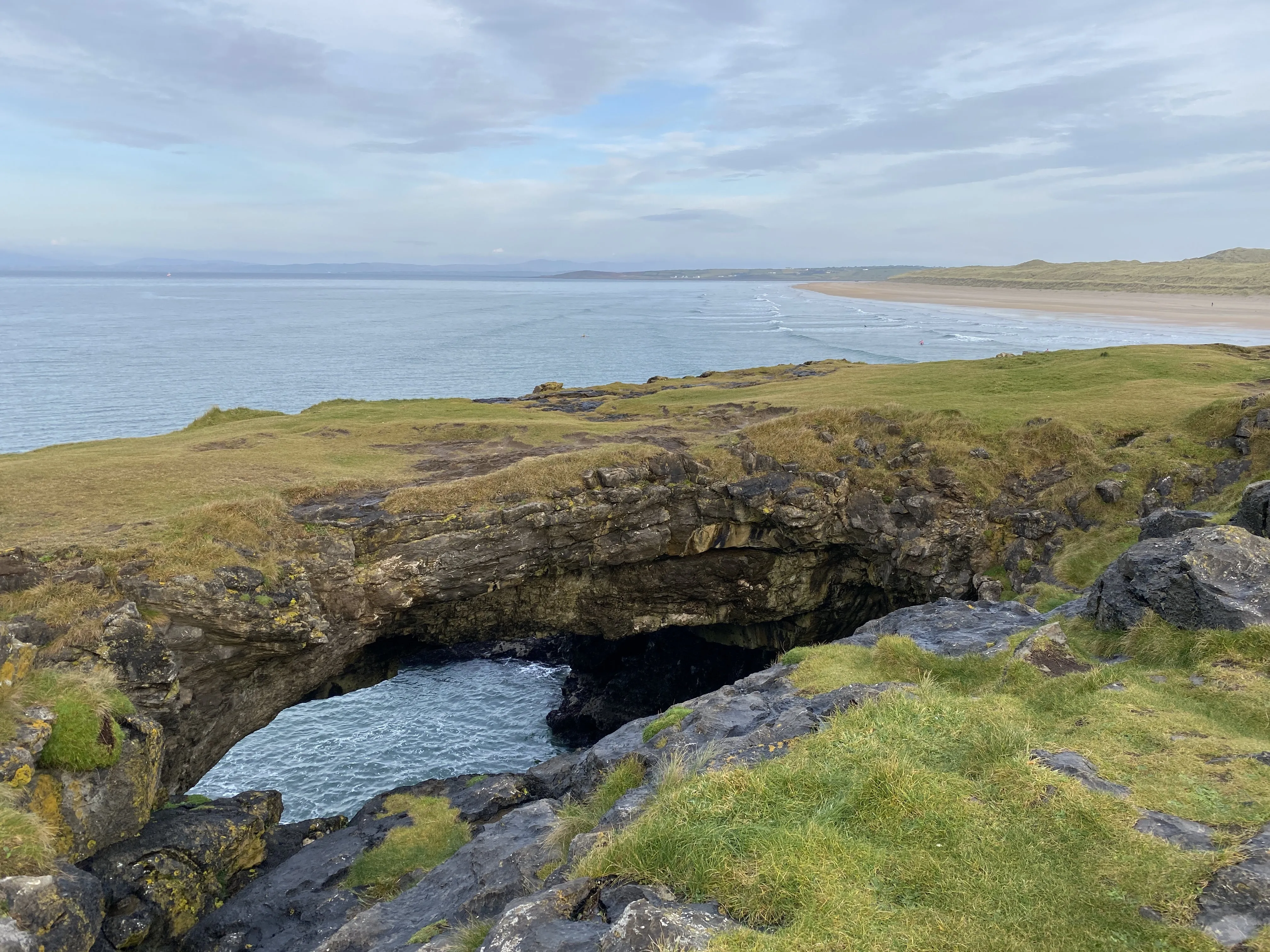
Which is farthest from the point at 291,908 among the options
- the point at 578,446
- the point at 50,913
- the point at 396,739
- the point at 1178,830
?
the point at 578,446

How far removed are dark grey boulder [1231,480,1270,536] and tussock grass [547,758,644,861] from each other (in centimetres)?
1521

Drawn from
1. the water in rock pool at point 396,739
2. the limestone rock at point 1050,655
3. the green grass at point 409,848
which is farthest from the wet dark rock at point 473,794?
the limestone rock at point 1050,655

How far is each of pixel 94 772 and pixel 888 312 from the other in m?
207

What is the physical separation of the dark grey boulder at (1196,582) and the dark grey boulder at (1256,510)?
1386 millimetres

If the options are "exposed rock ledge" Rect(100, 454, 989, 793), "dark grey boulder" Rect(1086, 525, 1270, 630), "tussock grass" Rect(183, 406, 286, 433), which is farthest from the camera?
"tussock grass" Rect(183, 406, 286, 433)

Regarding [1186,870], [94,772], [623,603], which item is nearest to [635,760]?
[1186,870]

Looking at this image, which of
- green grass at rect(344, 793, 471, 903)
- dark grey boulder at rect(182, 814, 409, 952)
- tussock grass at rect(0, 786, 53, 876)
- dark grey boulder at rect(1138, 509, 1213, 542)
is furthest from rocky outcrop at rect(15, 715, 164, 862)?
dark grey boulder at rect(1138, 509, 1213, 542)

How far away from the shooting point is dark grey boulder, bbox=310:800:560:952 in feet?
41.1

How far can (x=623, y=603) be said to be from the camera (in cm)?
3195

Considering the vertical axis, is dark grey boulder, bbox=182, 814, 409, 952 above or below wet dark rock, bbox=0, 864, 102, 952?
below

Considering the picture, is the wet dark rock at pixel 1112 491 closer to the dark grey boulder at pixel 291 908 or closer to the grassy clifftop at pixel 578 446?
the grassy clifftop at pixel 578 446

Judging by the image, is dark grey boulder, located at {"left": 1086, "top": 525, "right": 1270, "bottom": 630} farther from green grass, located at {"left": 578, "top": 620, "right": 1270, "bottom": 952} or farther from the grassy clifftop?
the grassy clifftop

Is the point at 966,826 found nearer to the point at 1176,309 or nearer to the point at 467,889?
the point at 467,889

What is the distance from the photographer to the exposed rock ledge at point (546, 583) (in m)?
21.0
